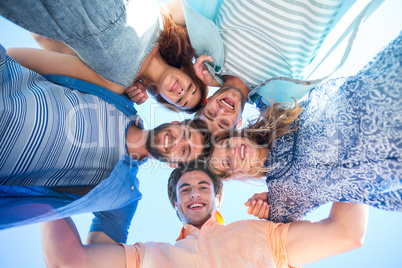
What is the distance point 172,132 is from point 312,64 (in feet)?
3.22

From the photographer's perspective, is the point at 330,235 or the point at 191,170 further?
the point at 191,170

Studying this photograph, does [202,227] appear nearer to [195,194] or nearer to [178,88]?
[195,194]

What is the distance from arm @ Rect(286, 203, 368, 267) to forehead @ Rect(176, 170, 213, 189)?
28.0 inches

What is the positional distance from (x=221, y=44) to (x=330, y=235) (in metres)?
1.16

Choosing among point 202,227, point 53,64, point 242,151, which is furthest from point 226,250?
point 53,64

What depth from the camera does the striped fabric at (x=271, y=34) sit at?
1298mm

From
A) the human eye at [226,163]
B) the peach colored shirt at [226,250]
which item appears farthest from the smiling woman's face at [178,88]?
the peach colored shirt at [226,250]

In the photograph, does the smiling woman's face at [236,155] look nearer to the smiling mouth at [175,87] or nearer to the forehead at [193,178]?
the forehead at [193,178]

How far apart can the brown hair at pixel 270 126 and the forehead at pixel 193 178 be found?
162mm

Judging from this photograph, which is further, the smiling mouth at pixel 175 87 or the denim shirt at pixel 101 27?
the smiling mouth at pixel 175 87

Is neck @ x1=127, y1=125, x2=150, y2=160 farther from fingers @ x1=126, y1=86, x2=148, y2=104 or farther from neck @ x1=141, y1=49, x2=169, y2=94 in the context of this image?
neck @ x1=141, y1=49, x2=169, y2=94

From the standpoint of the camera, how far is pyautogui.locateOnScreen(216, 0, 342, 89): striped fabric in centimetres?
130

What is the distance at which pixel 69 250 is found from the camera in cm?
116

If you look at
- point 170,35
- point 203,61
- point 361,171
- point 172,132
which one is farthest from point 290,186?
point 170,35
